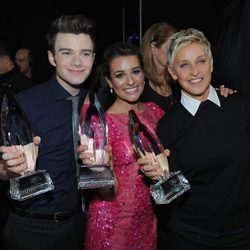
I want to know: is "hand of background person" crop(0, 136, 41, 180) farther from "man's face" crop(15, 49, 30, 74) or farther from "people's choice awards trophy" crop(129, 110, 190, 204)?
"man's face" crop(15, 49, 30, 74)

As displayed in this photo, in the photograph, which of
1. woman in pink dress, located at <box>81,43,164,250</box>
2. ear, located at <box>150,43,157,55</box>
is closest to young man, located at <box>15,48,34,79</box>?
ear, located at <box>150,43,157,55</box>

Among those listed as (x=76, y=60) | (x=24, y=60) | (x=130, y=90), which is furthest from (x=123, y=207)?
(x=24, y=60)

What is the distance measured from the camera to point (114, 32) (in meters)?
6.23

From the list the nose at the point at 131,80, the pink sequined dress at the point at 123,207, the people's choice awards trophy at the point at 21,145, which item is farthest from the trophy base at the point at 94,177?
the nose at the point at 131,80

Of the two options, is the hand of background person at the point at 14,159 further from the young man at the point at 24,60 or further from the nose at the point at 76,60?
the young man at the point at 24,60

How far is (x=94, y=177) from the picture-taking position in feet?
4.83

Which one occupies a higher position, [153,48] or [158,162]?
[153,48]

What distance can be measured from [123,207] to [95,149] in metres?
0.39

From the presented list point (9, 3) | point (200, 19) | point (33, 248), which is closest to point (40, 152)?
point (33, 248)

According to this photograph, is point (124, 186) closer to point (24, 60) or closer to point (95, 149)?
point (95, 149)

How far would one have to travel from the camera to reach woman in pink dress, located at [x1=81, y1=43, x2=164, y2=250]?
1.79 m

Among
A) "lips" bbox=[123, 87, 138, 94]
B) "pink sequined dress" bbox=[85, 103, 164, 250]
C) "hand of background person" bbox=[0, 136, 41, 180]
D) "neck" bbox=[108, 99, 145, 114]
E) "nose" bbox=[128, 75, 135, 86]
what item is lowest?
"pink sequined dress" bbox=[85, 103, 164, 250]

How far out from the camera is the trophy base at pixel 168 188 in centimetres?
144

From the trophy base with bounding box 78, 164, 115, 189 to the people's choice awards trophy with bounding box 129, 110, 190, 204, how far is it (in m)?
0.15
